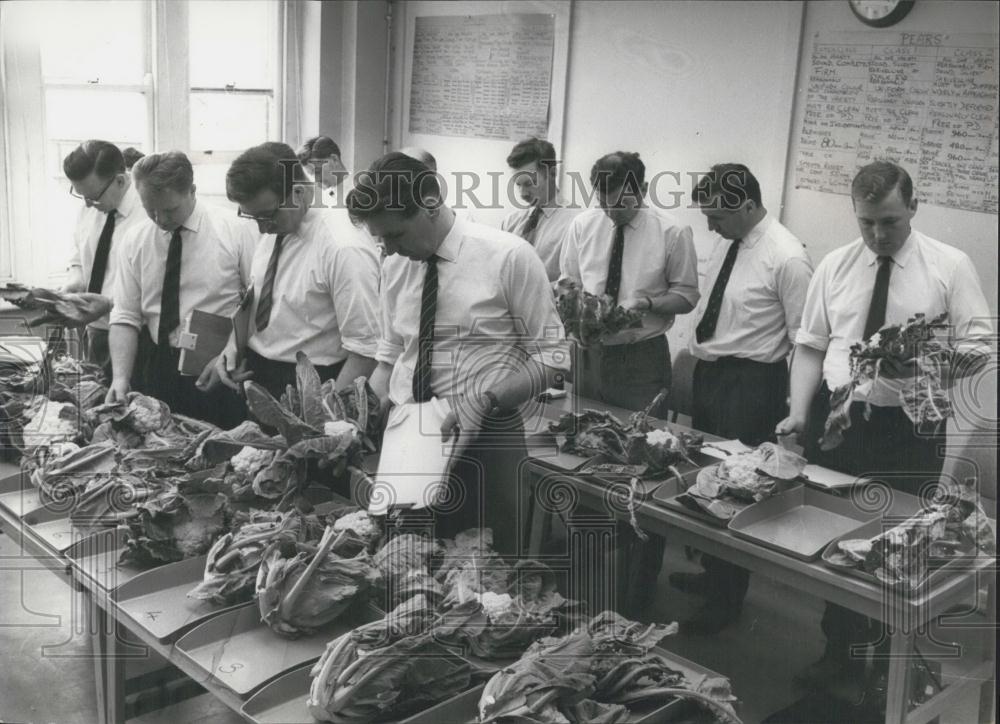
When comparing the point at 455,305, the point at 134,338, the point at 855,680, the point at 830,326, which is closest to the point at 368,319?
the point at 455,305

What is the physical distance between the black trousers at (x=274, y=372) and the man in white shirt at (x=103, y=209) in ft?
4.31

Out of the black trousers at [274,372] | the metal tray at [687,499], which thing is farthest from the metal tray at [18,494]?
the metal tray at [687,499]

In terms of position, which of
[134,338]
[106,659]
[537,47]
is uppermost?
[537,47]

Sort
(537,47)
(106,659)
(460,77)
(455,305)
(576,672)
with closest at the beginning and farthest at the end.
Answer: (576,672) → (106,659) → (455,305) → (537,47) → (460,77)

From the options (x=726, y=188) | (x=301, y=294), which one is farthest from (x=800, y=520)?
(x=301, y=294)

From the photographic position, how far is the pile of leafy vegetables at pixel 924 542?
110 inches

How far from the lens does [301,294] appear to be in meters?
4.02

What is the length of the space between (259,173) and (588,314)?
67.5 inches

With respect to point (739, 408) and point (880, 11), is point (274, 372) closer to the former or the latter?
point (739, 408)

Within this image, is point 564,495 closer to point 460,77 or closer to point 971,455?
point 971,455

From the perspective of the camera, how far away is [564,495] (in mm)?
3787

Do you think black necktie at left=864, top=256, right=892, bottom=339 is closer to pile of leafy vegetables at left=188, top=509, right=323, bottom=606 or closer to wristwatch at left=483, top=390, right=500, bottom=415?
wristwatch at left=483, top=390, right=500, bottom=415

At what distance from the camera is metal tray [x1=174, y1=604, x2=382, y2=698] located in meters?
2.27

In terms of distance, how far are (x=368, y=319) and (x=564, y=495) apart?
1.03m
